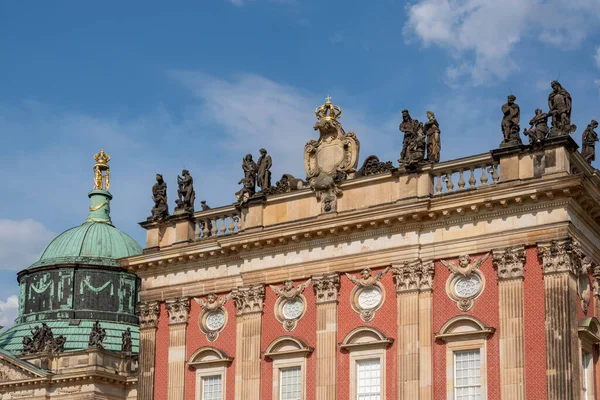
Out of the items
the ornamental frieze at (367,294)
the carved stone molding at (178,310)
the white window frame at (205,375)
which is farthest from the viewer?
the carved stone molding at (178,310)

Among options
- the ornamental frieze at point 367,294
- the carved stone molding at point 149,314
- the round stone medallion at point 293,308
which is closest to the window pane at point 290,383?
the round stone medallion at point 293,308

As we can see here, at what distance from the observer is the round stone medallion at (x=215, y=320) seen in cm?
3813

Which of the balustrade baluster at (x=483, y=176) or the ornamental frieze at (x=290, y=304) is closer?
the balustrade baluster at (x=483, y=176)

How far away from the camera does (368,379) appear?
34.7 metres

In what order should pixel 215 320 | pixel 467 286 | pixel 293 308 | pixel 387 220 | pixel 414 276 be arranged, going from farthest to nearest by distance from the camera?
pixel 215 320 < pixel 293 308 < pixel 387 220 < pixel 414 276 < pixel 467 286

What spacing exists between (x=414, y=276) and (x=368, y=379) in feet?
10.7

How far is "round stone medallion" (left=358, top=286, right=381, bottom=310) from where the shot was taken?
115ft

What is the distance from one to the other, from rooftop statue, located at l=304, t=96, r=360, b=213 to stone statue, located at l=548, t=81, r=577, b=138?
6.59 m

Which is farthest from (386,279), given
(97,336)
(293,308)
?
(97,336)

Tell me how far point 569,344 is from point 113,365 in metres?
24.8

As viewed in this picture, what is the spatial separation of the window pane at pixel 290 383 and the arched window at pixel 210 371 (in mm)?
2073

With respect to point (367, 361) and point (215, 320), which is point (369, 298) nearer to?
point (367, 361)

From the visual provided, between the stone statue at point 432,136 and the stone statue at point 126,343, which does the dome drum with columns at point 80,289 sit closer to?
the stone statue at point 126,343

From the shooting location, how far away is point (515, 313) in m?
32.5
